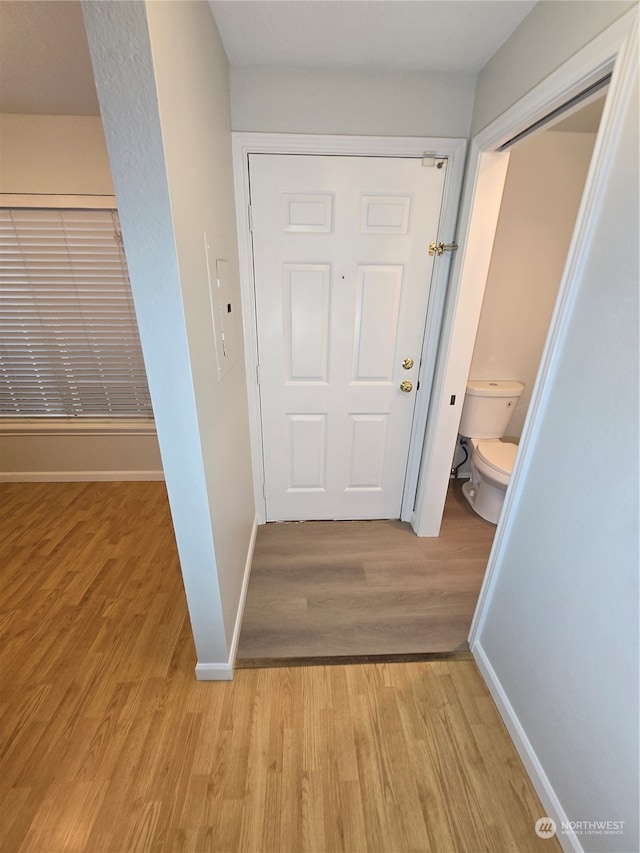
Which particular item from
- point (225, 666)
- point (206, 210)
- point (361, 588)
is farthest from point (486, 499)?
point (206, 210)

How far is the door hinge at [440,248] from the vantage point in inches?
64.1

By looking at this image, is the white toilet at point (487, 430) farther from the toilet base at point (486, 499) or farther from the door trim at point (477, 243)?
the door trim at point (477, 243)

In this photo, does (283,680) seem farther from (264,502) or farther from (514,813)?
(264,502)

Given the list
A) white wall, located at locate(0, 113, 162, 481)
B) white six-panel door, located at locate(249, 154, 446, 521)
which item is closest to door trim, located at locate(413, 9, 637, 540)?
white six-panel door, located at locate(249, 154, 446, 521)

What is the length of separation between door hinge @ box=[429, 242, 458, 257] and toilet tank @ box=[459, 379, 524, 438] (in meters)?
0.94

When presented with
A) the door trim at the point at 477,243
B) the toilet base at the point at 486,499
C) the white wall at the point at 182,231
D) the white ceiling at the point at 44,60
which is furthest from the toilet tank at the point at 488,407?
the white ceiling at the point at 44,60

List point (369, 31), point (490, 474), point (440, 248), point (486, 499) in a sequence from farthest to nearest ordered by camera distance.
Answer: point (486, 499), point (490, 474), point (440, 248), point (369, 31)

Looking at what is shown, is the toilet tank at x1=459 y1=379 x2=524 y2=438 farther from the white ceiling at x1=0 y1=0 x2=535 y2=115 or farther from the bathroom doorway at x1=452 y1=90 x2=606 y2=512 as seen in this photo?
the white ceiling at x1=0 y1=0 x2=535 y2=115

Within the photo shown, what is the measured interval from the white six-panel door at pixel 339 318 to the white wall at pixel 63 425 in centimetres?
114

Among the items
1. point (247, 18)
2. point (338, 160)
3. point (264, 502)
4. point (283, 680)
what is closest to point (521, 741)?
point (283, 680)

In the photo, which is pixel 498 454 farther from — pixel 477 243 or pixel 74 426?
pixel 74 426

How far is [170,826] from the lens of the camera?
101 centimetres

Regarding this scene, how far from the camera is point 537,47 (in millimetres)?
1088

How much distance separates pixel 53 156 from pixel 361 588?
289 centimetres
